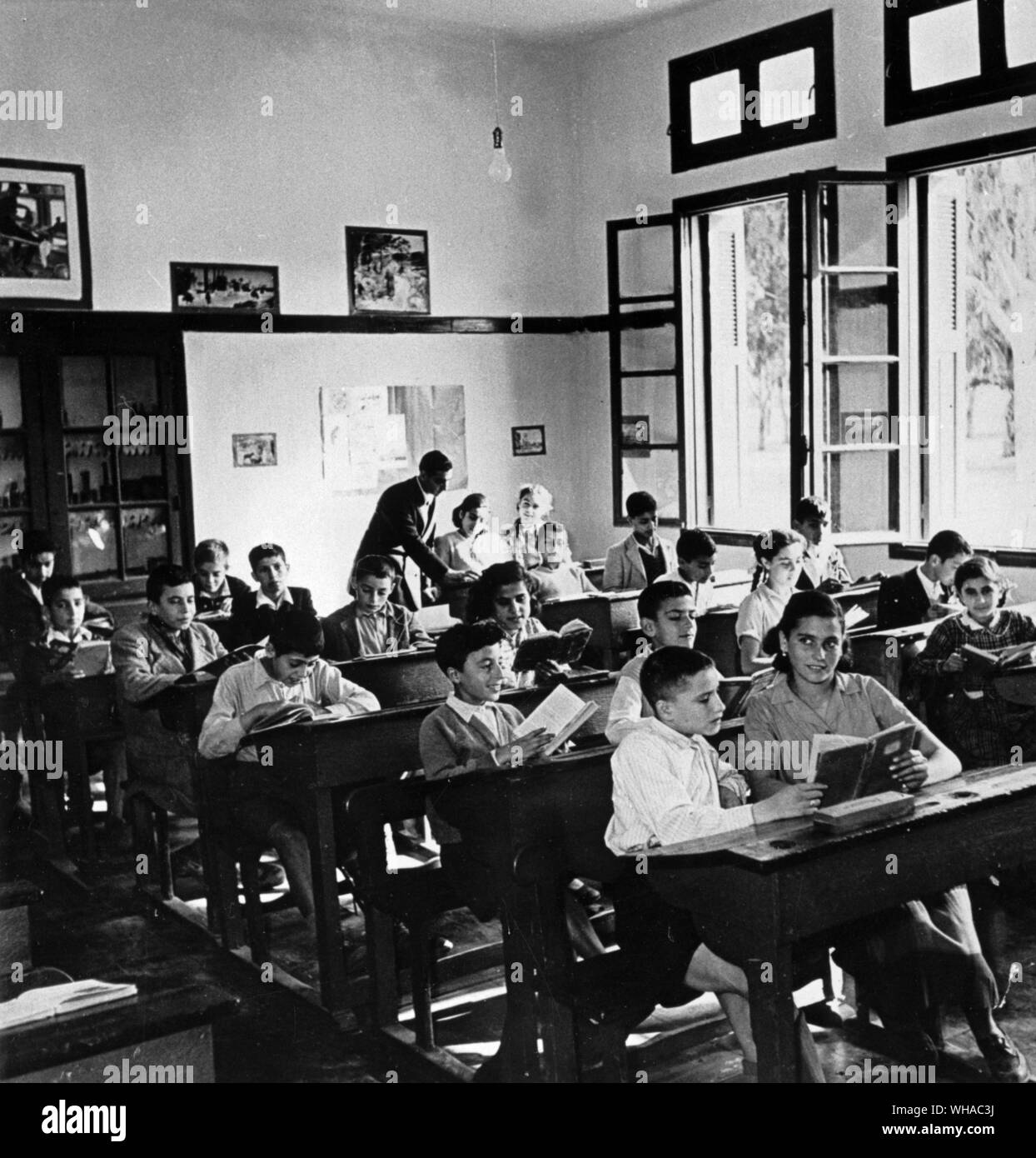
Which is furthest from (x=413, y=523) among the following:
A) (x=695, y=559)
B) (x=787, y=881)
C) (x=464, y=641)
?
(x=787, y=881)

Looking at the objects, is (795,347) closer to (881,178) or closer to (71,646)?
(881,178)

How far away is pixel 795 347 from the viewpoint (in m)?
7.36

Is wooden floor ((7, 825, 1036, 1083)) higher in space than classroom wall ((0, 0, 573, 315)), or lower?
lower

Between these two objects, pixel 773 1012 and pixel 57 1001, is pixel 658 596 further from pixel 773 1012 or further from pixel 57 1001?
pixel 57 1001

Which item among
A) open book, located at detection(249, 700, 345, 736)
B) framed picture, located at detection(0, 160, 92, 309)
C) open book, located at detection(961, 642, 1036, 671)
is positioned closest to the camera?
open book, located at detection(249, 700, 345, 736)

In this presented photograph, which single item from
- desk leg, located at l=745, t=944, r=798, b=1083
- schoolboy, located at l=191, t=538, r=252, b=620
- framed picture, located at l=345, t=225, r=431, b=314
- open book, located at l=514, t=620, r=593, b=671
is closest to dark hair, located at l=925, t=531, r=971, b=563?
open book, located at l=514, t=620, r=593, b=671

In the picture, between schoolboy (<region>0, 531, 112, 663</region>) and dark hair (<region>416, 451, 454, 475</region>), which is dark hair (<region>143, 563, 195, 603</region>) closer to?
schoolboy (<region>0, 531, 112, 663</region>)

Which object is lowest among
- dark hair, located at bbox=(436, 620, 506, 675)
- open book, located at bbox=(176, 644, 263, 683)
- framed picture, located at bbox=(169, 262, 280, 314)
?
open book, located at bbox=(176, 644, 263, 683)

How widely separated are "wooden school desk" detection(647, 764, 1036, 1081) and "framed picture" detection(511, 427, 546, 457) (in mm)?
7105

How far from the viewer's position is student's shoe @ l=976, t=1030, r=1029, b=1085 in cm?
330

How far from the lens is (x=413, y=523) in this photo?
775cm

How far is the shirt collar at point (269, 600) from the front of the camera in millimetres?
6242

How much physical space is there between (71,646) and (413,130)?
4.95m
